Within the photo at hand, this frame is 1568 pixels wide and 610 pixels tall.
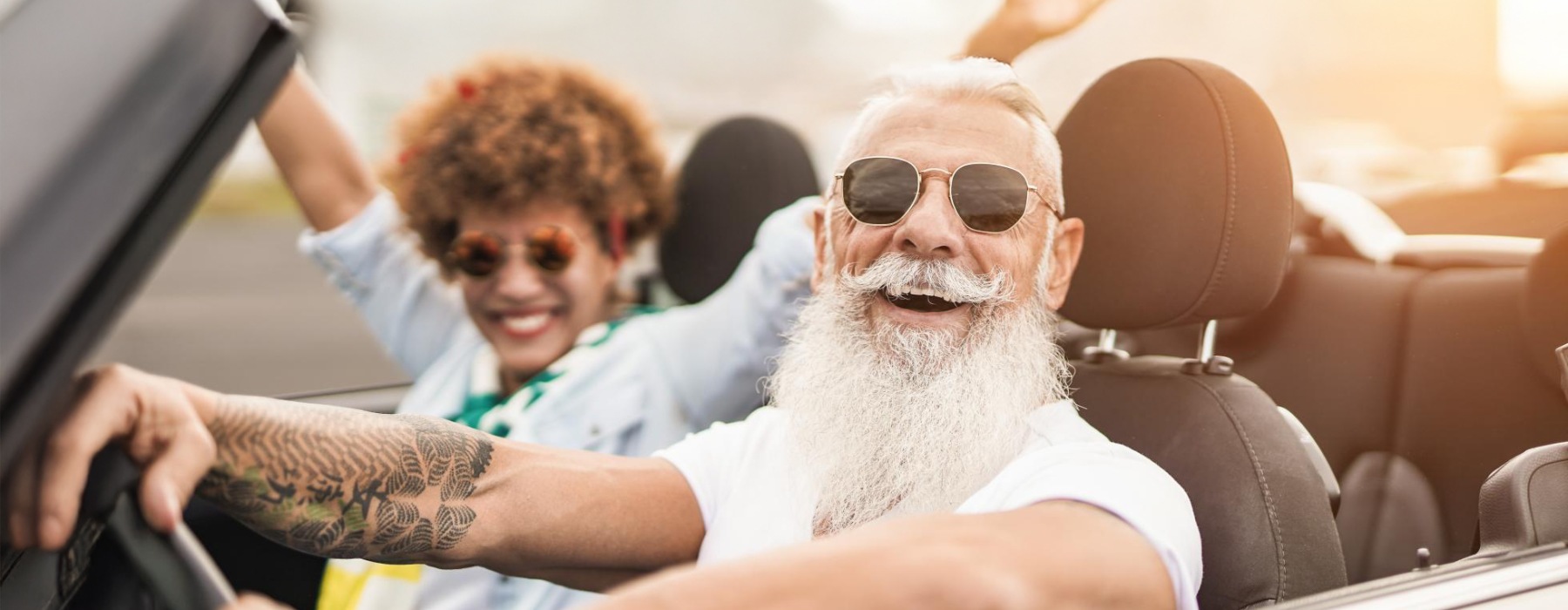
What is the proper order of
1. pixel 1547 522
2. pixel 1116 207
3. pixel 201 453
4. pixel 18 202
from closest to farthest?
pixel 18 202 → pixel 201 453 → pixel 1547 522 → pixel 1116 207

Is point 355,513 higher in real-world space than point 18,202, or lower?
lower

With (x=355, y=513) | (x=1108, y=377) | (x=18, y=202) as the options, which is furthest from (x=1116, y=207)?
(x=18, y=202)

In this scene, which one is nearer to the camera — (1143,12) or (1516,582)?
(1516,582)

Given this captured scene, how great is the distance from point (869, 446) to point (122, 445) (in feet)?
3.37

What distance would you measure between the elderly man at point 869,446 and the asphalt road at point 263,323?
2.41 meters

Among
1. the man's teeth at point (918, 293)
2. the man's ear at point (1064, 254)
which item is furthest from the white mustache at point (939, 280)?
the man's ear at point (1064, 254)

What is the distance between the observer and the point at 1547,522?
1.70 metres

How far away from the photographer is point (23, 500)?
950 millimetres

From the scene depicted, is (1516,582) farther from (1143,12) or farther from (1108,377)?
(1143,12)

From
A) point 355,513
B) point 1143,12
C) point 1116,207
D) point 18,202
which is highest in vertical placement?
point 1143,12

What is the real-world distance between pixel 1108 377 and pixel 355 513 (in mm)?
1158

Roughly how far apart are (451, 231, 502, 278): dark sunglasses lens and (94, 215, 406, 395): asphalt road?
1.74 m

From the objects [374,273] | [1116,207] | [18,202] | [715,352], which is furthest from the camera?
[374,273]

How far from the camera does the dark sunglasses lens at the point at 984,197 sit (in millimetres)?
1786
